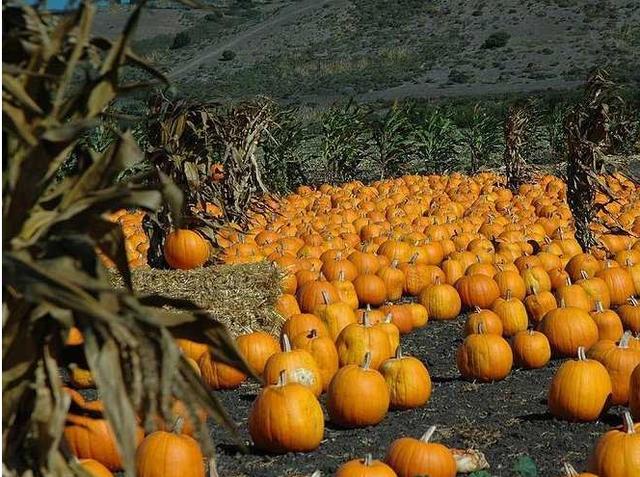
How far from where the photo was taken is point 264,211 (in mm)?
14156

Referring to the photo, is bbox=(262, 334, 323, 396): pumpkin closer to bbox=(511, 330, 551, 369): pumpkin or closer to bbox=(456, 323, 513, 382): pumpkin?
bbox=(456, 323, 513, 382): pumpkin

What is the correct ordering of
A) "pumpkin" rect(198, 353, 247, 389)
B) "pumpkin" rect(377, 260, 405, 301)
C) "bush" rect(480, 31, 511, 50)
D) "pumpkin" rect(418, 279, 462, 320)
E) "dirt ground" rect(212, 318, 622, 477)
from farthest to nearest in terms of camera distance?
"bush" rect(480, 31, 511, 50) < "pumpkin" rect(377, 260, 405, 301) < "pumpkin" rect(418, 279, 462, 320) < "pumpkin" rect(198, 353, 247, 389) < "dirt ground" rect(212, 318, 622, 477)

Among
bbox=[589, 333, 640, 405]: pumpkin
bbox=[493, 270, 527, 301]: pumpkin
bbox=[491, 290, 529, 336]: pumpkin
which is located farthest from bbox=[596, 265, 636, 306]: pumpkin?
bbox=[589, 333, 640, 405]: pumpkin

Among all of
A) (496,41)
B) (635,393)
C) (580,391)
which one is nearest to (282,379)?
(580,391)

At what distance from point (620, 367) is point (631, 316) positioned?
2.11m

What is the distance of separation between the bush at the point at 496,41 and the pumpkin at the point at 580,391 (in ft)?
260

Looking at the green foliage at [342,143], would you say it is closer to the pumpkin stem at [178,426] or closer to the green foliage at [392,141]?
the green foliage at [392,141]

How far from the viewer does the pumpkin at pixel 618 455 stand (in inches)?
176

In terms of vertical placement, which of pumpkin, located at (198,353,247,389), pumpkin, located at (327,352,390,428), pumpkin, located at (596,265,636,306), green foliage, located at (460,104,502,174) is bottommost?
green foliage, located at (460,104,502,174)

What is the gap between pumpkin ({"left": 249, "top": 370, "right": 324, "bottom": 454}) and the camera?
5.49m

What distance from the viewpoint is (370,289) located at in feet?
32.2

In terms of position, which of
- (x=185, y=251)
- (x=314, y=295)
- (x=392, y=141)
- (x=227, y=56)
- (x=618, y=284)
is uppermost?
(x=185, y=251)

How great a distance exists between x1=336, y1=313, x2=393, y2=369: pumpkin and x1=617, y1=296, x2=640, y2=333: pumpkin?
2.39 m

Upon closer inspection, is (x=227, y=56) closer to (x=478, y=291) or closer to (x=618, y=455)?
(x=478, y=291)
